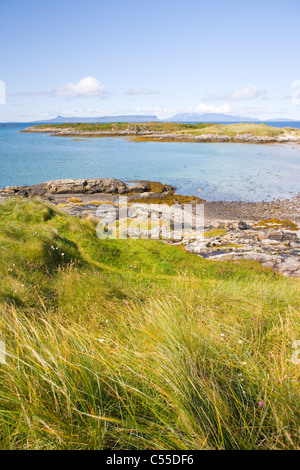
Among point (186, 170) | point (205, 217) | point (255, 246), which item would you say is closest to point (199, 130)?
point (186, 170)

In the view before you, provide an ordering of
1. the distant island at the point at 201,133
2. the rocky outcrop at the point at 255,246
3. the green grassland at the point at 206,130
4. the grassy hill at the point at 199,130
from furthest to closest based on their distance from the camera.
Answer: the green grassland at the point at 206,130 → the grassy hill at the point at 199,130 → the distant island at the point at 201,133 → the rocky outcrop at the point at 255,246

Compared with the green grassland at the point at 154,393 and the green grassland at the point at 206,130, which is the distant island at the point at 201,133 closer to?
the green grassland at the point at 206,130

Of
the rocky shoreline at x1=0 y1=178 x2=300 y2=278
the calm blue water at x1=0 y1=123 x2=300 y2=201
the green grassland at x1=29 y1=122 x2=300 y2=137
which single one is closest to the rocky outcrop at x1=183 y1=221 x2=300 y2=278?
the rocky shoreline at x1=0 y1=178 x2=300 y2=278

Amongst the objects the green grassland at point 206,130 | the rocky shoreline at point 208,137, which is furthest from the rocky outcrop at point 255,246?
the green grassland at point 206,130

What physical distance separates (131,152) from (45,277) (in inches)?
2479

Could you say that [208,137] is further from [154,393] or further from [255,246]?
[154,393]

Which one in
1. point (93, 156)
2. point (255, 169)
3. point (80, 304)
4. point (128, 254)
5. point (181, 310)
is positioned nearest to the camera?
point (181, 310)

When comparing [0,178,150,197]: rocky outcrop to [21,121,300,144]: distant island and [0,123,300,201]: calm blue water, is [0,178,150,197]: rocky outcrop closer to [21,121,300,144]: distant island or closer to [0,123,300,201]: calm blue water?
[0,123,300,201]: calm blue water

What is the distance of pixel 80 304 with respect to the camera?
6047mm

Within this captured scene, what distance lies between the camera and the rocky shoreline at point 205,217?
17.0m

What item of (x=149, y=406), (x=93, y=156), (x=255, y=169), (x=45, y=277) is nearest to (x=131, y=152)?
(x=93, y=156)

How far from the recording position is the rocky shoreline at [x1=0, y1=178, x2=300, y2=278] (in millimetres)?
17047

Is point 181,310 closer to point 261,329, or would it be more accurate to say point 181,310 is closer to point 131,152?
point 261,329

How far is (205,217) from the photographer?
2530 centimetres
